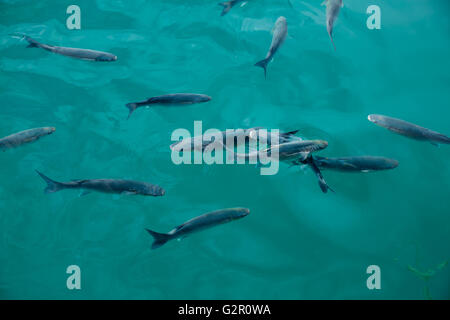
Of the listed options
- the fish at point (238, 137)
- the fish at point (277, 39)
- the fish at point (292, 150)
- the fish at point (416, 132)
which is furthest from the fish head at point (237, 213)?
the fish at point (416, 132)

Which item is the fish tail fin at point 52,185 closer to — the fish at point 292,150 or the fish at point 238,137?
the fish at point 238,137

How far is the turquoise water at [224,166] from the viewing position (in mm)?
5289

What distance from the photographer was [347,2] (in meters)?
6.40

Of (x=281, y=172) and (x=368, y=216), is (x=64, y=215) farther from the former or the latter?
(x=368, y=216)

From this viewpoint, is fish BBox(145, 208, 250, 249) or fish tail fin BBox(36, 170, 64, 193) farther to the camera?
fish tail fin BBox(36, 170, 64, 193)

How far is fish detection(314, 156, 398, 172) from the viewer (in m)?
3.67

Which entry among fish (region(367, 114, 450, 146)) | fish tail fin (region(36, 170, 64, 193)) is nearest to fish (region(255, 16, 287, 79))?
fish (region(367, 114, 450, 146))

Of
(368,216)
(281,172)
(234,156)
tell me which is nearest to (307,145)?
(234,156)

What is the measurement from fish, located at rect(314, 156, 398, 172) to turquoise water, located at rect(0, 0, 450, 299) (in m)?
1.61

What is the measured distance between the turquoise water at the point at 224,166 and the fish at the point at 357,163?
1607 millimetres

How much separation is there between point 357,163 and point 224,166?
7.96 ft

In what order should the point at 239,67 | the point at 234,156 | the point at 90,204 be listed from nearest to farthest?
the point at 234,156 < the point at 90,204 < the point at 239,67

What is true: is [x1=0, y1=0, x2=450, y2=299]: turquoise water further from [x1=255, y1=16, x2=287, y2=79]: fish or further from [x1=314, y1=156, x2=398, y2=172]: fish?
[x1=314, y1=156, x2=398, y2=172]: fish

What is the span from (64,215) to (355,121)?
18.5 feet
